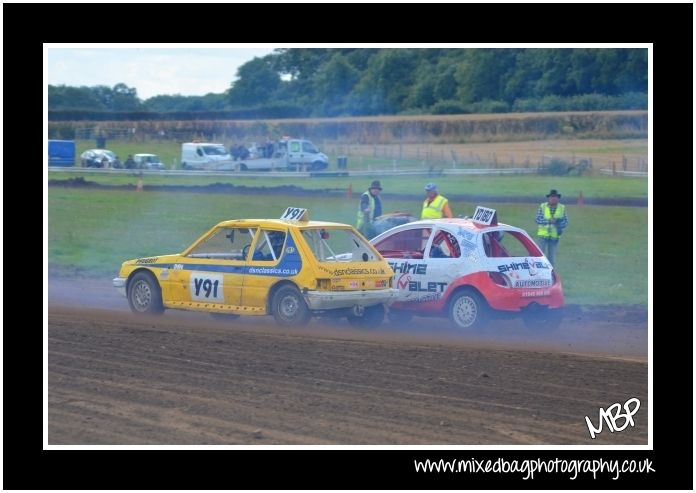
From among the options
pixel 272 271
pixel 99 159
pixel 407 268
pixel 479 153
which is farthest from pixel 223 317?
pixel 99 159

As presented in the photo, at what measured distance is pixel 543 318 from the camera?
14.5 metres

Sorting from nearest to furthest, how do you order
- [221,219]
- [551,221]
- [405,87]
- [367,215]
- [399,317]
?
[399,317] → [551,221] → [367,215] → [221,219] → [405,87]

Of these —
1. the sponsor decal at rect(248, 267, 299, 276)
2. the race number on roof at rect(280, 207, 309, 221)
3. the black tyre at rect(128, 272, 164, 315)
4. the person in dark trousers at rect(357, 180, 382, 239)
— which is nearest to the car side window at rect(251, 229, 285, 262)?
the sponsor decal at rect(248, 267, 299, 276)

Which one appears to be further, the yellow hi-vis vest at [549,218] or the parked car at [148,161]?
the parked car at [148,161]

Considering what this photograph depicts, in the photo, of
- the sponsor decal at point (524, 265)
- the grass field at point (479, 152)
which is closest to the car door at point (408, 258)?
the sponsor decal at point (524, 265)

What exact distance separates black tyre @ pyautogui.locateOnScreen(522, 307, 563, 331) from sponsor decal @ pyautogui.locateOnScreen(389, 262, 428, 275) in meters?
1.54

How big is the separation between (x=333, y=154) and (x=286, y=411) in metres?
35.0

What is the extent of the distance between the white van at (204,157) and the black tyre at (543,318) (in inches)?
1198

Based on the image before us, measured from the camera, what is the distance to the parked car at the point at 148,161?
140 feet

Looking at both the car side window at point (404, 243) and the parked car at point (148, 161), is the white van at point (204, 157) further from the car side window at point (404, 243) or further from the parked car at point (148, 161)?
the car side window at point (404, 243)

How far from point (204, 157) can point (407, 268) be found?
30.6 m

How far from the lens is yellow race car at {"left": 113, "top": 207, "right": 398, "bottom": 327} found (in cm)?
1388

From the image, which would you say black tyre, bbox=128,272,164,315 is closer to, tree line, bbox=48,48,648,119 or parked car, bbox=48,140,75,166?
tree line, bbox=48,48,648,119

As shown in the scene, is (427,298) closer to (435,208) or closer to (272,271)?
(272,271)
